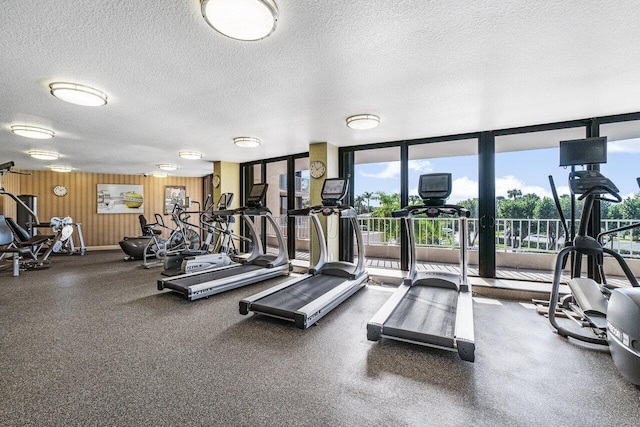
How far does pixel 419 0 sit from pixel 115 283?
17.4ft

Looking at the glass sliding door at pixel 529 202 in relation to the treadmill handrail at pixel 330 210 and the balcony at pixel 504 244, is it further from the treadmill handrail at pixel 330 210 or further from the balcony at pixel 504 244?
the treadmill handrail at pixel 330 210

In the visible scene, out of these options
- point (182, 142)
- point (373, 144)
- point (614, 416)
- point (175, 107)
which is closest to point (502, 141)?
point (373, 144)

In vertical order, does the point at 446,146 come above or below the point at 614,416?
above

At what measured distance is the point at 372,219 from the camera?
696cm

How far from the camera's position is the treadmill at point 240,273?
3703 mm

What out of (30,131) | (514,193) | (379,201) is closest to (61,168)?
(30,131)

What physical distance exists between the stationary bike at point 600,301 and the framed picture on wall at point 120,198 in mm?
10477

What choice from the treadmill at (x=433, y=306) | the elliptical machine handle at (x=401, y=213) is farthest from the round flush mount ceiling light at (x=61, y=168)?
the treadmill at (x=433, y=306)

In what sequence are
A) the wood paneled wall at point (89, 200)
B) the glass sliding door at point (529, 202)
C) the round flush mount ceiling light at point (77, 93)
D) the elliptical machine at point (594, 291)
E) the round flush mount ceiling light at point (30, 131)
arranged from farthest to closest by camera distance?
the wood paneled wall at point (89, 200) → the glass sliding door at point (529, 202) → the round flush mount ceiling light at point (30, 131) → the round flush mount ceiling light at point (77, 93) → the elliptical machine at point (594, 291)

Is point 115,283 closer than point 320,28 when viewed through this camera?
No

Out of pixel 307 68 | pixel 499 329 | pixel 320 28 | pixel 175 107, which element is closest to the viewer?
pixel 320 28

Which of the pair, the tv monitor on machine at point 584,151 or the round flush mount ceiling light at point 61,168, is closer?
the tv monitor on machine at point 584,151

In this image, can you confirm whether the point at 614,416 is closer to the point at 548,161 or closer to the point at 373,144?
the point at 548,161

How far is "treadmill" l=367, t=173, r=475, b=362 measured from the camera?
227 centimetres
